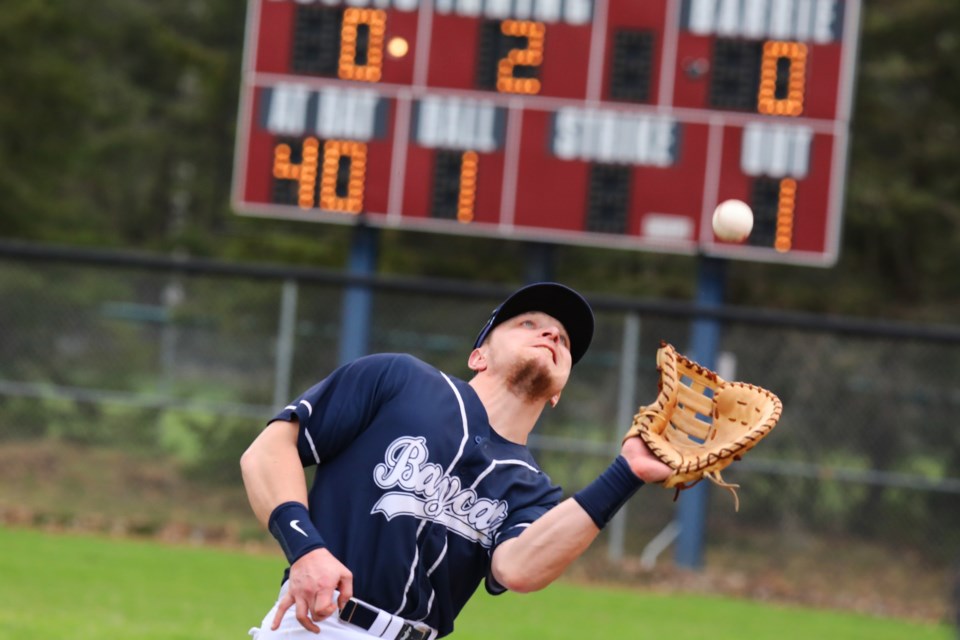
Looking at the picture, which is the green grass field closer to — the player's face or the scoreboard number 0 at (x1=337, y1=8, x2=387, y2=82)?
the scoreboard number 0 at (x1=337, y1=8, x2=387, y2=82)

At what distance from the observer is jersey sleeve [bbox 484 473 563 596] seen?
3230 mm

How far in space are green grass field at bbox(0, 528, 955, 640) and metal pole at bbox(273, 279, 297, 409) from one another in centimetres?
133

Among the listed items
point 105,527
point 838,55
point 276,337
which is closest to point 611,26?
point 838,55

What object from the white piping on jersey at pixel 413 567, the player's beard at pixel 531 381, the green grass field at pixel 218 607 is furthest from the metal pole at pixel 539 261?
the white piping on jersey at pixel 413 567

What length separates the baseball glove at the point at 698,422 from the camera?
110 inches

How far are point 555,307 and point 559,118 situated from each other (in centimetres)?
837

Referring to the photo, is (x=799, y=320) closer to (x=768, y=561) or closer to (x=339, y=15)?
(x=768, y=561)

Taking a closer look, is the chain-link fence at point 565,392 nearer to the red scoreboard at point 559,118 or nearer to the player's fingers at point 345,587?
the red scoreboard at point 559,118

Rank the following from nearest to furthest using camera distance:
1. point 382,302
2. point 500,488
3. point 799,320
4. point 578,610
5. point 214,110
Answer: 1. point 500,488
2. point 578,610
3. point 799,320
4. point 382,302
5. point 214,110

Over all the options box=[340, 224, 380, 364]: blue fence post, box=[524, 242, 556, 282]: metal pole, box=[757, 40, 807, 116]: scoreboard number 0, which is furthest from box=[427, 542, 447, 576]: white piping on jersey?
box=[524, 242, 556, 282]: metal pole

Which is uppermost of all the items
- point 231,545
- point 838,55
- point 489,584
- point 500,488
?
point 838,55

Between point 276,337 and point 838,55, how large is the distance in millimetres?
4868

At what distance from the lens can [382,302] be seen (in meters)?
12.0

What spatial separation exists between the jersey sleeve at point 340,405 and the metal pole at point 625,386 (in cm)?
835
